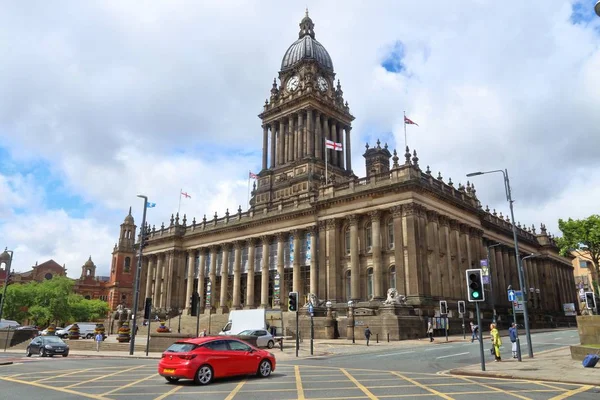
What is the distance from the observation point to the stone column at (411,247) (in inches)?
1841

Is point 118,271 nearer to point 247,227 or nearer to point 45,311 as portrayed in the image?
point 45,311

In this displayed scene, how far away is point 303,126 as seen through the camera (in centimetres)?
7700

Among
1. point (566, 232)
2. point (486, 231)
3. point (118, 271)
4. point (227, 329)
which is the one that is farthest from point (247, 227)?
point (118, 271)

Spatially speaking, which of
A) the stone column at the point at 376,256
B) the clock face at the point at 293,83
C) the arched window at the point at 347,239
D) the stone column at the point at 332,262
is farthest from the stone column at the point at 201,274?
the clock face at the point at 293,83

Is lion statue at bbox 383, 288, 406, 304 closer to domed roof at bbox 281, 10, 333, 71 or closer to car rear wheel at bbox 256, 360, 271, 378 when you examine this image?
car rear wheel at bbox 256, 360, 271, 378

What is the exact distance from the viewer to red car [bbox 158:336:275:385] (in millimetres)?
15734

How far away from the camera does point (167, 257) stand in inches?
2987

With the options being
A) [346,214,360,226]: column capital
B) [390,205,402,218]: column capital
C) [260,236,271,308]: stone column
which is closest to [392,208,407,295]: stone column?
[390,205,402,218]: column capital

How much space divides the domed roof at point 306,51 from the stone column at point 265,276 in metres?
34.7

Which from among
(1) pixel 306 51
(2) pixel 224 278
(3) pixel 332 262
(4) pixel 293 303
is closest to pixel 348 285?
(3) pixel 332 262

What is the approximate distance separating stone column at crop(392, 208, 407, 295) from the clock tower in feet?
72.0

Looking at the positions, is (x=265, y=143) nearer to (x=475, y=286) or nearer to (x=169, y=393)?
(x=475, y=286)

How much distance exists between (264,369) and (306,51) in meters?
72.4

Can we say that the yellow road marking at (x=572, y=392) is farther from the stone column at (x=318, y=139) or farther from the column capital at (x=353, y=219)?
the stone column at (x=318, y=139)
